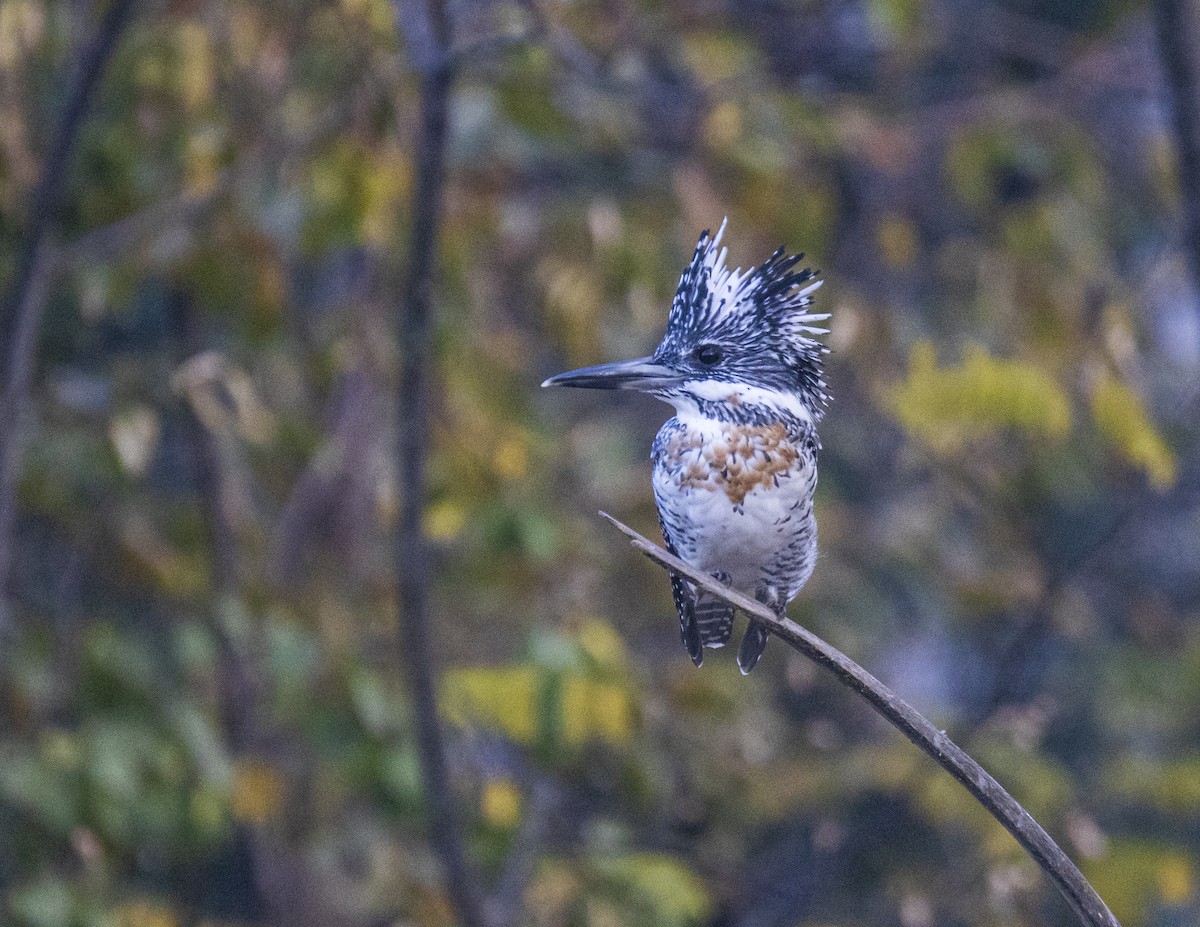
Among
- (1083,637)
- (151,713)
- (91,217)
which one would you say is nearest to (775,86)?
(91,217)

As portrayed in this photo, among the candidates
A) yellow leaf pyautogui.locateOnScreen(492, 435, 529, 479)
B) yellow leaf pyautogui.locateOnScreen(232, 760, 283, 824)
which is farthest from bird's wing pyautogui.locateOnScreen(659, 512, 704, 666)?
yellow leaf pyautogui.locateOnScreen(232, 760, 283, 824)

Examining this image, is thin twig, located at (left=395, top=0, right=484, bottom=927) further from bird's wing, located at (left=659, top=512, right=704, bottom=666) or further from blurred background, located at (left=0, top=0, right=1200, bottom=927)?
bird's wing, located at (left=659, top=512, right=704, bottom=666)

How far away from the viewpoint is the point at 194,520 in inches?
204

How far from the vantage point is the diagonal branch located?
4.74 feet

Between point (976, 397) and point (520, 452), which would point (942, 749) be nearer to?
point (976, 397)

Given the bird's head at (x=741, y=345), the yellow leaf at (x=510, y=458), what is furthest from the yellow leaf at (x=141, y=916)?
the bird's head at (x=741, y=345)

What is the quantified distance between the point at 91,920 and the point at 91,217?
214 centimetres

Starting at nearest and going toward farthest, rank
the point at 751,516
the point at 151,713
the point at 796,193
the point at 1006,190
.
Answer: the point at 751,516
the point at 151,713
the point at 796,193
the point at 1006,190

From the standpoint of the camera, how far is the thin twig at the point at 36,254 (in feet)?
10.9

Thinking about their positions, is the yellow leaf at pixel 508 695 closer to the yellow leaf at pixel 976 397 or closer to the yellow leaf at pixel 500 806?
the yellow leaf at pixel 500 806

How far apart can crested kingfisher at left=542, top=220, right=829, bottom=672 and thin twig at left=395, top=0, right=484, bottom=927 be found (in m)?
1.22

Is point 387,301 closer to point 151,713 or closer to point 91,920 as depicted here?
point 151,713

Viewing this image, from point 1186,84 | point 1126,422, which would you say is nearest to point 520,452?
point 1126,422

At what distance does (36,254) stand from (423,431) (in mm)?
1088
